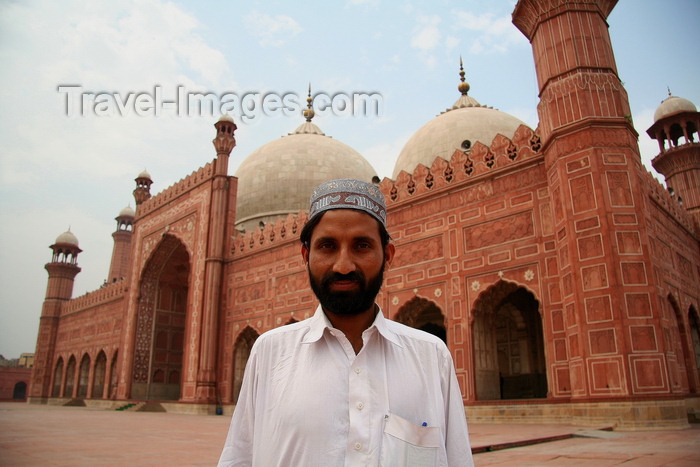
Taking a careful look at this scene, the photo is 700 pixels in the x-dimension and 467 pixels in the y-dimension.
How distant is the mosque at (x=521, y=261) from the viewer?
6.37 m

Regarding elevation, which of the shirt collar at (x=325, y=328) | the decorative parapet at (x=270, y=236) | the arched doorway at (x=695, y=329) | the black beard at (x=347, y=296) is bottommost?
the shirt collar at (x=325, y=328)

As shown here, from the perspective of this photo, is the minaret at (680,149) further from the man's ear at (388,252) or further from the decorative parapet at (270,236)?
the man's ear at (388,252)

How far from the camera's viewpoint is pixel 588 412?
616 cm

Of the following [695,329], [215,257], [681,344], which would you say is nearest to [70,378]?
[215,257]

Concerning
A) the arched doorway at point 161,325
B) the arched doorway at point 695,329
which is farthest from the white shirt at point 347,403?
the arched doorway at point 161,325

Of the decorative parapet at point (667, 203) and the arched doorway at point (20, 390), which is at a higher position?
the decorative parapet at point (667, 203)

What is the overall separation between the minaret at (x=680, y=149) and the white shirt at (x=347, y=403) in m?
13.1

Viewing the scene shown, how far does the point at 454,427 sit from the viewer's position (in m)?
1.05

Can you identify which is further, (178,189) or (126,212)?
(126,212)

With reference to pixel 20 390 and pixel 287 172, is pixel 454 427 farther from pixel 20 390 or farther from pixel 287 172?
pixel 20 390

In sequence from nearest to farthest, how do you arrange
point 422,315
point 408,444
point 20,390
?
point 408,444 < point 422,315 < point 20,390

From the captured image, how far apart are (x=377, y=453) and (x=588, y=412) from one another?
20.3 feet

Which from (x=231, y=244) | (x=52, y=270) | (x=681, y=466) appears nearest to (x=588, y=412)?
(x=681, y=466)

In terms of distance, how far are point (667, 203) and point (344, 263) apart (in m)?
9.60
